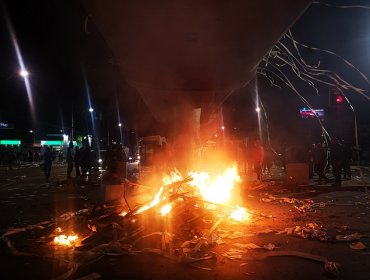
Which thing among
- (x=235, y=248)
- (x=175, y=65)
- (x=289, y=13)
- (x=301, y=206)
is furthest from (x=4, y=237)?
(x=301, y=206)

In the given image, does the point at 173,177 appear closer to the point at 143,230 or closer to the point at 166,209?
the point at 166,209

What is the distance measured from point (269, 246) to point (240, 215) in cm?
265

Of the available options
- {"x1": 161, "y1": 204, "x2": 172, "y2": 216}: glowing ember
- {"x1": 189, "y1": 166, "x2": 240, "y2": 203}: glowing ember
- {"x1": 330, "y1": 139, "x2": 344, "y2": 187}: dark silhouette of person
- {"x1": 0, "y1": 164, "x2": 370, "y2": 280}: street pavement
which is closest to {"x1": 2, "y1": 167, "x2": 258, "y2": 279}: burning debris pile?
{"x1": 161, "y1": 204, "x2": 172, "y2": 216}: glowing ember

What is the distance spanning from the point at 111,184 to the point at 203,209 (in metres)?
3.44

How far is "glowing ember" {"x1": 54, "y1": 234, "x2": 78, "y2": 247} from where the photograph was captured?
21.6 feet

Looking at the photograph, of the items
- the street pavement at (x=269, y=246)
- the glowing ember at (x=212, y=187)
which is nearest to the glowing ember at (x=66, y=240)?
the street pavement at (x=269, y=246)

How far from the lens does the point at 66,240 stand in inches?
A: 269

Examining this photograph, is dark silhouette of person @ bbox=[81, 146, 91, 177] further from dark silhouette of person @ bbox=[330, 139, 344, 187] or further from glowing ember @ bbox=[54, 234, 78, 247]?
glowing ember @ bbox=[54, 234, 78, 247]

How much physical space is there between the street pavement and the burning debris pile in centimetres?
25

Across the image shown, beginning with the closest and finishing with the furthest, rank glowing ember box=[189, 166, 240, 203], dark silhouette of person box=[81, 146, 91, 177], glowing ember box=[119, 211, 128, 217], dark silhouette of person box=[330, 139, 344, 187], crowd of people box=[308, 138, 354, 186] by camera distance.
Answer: glowing ember box=[119, 211, 128, 217] < glowing ember box=[189, 166, 240, 203] < dark silhouette of person box=[330, 139, 344, 187] < crowd of people box=[308, 138, 354, 186] < dark silhouette of person box=[81, 146, 91, 177]

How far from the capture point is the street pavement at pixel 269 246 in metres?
5.00

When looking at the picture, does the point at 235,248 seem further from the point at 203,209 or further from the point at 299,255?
the point at 203,209

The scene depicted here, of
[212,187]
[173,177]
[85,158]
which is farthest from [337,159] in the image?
[85,158]

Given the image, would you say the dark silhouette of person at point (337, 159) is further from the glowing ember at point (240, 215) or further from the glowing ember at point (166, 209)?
the glowing ember at point (166, 209)
